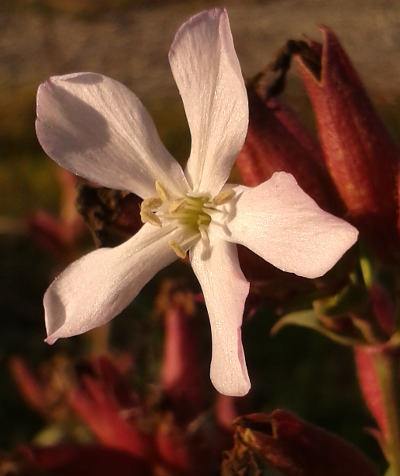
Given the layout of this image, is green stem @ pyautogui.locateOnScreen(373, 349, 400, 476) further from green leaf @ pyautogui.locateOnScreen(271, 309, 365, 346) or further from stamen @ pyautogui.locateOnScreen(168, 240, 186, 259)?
stamen @ pyautogui.locateOnScreen(168, 240, 186, 259)

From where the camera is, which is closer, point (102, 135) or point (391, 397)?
point (102, 135)

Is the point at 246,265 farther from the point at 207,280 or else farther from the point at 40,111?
the point at 40,111

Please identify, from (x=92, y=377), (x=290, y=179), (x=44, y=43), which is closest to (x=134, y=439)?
(x=92, y=377)

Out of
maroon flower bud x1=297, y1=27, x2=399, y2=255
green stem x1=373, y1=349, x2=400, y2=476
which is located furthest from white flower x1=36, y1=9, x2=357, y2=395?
green stem x1=373, y1=349, x2=400, y2=476

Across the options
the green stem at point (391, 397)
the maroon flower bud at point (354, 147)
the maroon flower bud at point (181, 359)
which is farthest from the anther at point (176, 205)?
the maroon flower bud at point (181, 359)

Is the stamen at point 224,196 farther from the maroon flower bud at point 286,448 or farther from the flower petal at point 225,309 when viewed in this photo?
the maroon flower bud at point 286,448

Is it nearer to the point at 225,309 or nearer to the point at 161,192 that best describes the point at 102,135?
the point at 161,192

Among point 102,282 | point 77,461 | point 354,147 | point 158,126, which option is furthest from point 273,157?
point 158,126
